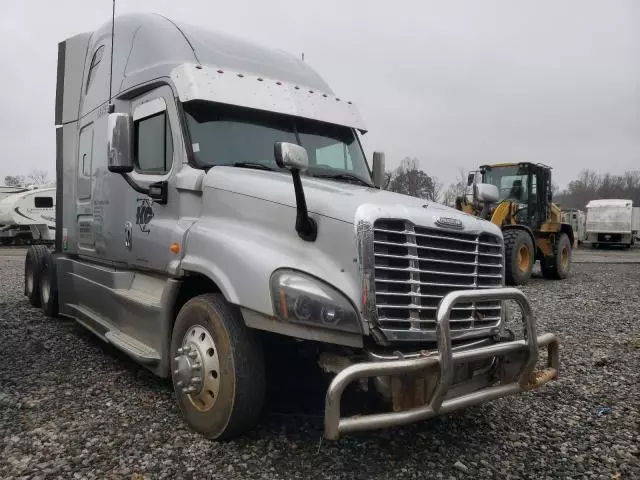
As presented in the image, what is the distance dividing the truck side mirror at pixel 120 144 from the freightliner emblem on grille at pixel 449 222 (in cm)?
248

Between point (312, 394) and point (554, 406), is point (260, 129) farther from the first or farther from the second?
point (554, 406)

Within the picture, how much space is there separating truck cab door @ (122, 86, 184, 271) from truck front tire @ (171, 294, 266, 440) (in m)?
0.77

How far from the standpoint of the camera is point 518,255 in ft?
39.9

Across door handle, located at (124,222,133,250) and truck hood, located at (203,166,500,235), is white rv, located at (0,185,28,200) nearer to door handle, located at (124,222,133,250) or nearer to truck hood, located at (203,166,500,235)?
door handle, located at (124,222,133,250)

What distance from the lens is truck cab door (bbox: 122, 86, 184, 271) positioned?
425 centimetres

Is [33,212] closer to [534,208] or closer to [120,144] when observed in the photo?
[534,208]

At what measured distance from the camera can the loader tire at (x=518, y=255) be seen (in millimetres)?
11992

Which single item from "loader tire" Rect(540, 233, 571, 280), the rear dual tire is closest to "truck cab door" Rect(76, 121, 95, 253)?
the rear dual tire

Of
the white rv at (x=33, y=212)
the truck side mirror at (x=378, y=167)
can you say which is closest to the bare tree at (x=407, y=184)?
the truck side mirror at (x=378, y=167)

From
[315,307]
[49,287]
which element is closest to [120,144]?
[315,307]

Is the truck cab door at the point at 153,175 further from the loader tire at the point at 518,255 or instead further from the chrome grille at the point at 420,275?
the loader tire at the point at 518,255

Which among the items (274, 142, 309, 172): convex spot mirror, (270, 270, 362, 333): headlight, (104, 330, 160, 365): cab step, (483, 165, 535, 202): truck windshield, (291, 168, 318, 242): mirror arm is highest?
(483, 165, 535, 202): truck windshield

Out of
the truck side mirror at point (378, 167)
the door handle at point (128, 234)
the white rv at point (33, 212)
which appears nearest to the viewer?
the door handle at point (128, 234)

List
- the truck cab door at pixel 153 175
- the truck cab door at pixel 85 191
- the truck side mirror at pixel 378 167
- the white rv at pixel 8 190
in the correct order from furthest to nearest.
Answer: the white rv at pixel 8 190
the truck cab door at pixel 85 191
the truck side mirror at pixel 378 167
the truck cab door at pixel 153 175
